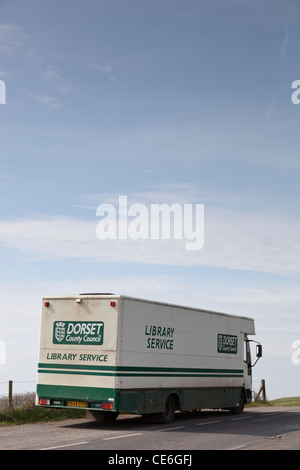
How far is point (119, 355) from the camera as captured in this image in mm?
17859

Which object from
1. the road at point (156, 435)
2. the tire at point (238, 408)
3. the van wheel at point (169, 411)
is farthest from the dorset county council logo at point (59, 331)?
the tire at point (238, 408)

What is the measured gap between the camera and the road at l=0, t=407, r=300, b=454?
1440 cm

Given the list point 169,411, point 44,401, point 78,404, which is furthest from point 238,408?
point 44,401

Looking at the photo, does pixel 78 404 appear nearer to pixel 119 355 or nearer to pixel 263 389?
pixel 119 355

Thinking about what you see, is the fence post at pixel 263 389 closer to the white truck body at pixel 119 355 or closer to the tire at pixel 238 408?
the tire at pixel 238 408

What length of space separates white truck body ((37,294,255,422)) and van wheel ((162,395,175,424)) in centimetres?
4

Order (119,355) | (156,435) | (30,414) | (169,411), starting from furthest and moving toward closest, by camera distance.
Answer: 1. (30,414)
2. (169,411)
3. (119,355)
4. (156,435)

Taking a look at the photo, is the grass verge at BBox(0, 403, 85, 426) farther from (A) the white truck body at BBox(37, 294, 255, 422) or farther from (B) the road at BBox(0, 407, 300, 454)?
(A) the white truck body at BBox(37, 294, 255, 422)

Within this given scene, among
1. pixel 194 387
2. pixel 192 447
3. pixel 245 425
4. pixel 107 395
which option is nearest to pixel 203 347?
pixel 194 387

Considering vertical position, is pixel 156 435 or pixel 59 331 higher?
pixel 59 331

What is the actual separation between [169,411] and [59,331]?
432cm

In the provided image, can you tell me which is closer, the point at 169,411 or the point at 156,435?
the point at 156,435

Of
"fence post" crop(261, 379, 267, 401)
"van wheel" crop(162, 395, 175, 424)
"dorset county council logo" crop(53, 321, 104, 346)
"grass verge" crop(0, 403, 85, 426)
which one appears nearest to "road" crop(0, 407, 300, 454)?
"van wheel" crop(162, 395, 175, 424)
